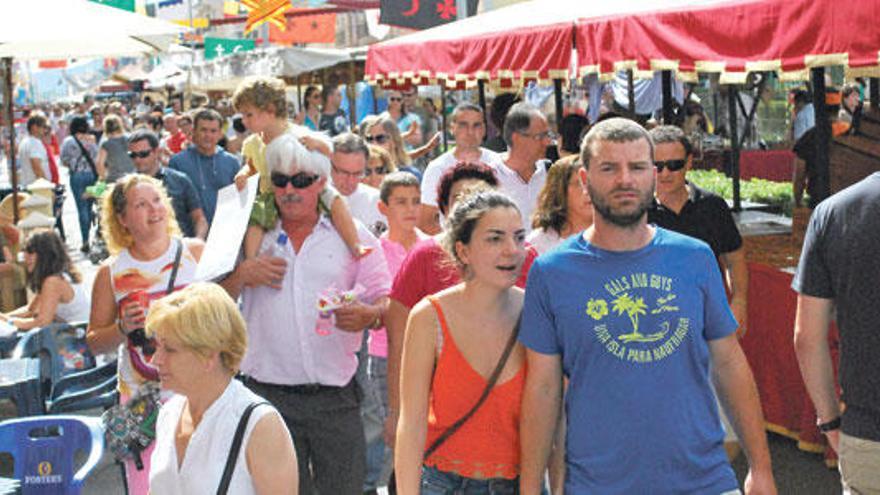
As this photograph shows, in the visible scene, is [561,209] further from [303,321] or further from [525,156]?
[525,156]

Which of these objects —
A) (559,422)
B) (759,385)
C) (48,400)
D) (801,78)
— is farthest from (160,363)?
(759,385)

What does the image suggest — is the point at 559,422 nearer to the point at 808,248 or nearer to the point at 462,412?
the point at 462,412

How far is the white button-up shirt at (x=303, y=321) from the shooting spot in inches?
205

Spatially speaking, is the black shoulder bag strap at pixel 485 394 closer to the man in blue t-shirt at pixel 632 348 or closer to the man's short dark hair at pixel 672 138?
the man in blue t-shirt at pixel 632 348

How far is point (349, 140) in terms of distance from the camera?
780cm

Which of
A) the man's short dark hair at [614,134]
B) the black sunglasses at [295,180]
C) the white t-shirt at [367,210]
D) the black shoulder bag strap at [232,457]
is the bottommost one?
A: the black shoulder bag strap at [232,457]

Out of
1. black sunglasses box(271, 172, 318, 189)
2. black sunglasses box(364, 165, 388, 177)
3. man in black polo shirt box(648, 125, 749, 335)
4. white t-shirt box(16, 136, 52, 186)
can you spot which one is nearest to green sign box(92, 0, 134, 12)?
white t-shirt box(16, 136, 52, 186)

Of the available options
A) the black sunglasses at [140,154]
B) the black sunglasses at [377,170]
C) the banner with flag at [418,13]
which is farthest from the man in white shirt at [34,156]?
the black sunglasses at [377,170]

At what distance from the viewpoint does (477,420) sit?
3.97m

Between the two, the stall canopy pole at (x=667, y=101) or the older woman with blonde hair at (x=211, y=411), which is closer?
the older woman with blonde hair at (x=211, y=411)

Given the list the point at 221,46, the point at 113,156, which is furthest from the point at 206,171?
the point at 221,46

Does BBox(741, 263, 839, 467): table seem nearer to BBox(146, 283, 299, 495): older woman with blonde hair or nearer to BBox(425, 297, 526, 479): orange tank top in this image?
BBox(425, 297, 526, 479): orange tank top

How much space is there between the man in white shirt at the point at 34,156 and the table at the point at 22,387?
1284cm

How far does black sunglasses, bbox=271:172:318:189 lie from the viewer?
525cm
